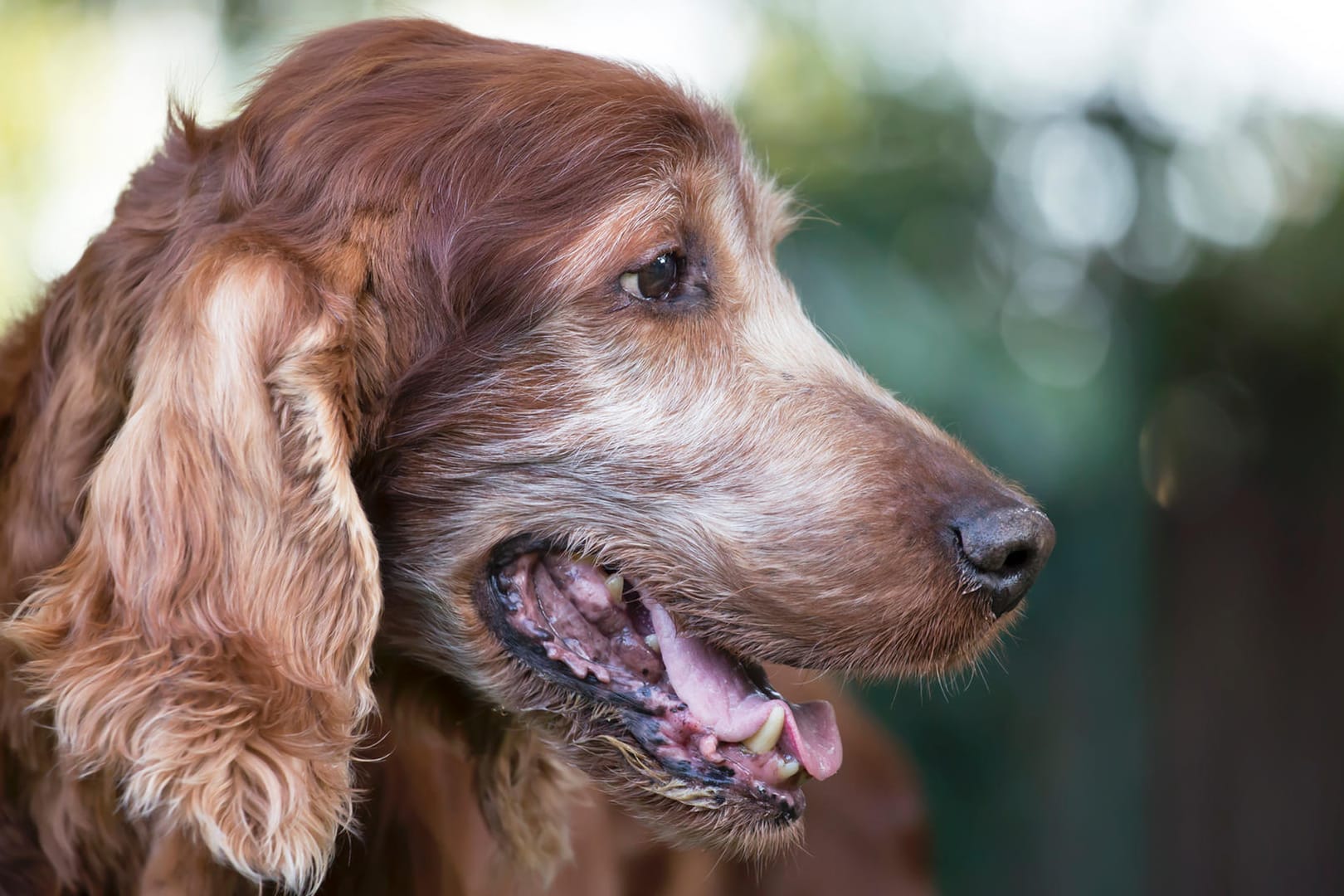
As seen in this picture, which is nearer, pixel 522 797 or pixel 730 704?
pixel 730 704

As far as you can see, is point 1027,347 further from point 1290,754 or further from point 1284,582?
point 1290,754

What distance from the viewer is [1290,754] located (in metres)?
5.02

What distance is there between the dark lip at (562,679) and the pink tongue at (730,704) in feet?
0.22

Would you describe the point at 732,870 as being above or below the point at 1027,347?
below

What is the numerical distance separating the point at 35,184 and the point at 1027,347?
177 inches

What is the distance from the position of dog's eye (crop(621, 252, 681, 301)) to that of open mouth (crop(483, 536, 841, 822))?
464mm

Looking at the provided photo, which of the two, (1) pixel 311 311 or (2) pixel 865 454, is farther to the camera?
(2) pixel 865 454

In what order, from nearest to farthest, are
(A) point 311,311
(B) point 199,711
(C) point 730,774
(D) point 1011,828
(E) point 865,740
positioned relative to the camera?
1. (B) point 199,711
2. (A) point 311,311
3. (C) point 730,774
4. (E) point 865,740
5. (D) point 1011,828

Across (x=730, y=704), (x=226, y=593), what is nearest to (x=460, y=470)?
(x=226, y=593)

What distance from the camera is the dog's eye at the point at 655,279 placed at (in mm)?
1975

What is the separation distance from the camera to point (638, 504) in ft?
6.45

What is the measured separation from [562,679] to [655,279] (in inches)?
27.5

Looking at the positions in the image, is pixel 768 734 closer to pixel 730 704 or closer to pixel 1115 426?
pixel 730 704

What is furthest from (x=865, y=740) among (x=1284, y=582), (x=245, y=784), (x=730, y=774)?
(x=1284, y=582)
